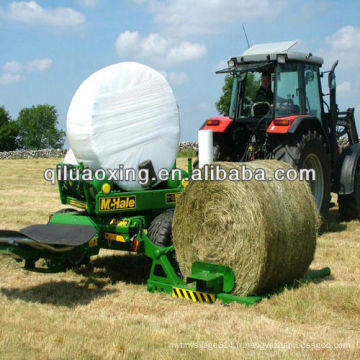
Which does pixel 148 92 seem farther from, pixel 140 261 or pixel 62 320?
pixel 62 320

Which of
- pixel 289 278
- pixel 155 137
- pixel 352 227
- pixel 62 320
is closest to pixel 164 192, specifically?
pixel 155 137

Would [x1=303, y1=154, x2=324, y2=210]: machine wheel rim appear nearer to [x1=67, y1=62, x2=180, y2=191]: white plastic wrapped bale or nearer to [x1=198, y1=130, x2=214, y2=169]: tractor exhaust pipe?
[x1=198, y1=130, x2=214, y2=169]: tractor exhaust pipe

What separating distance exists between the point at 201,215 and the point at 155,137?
111 centimetres

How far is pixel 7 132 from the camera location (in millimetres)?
62781

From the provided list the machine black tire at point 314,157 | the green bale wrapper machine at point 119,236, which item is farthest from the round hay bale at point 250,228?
the machine black tire at point 314,157

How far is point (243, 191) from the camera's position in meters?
4.91

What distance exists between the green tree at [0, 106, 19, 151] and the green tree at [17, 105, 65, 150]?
19.5 ft

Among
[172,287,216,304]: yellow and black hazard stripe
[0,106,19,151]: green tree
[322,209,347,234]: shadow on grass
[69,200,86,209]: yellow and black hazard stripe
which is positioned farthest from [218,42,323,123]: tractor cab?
[0,106,19,151]: green tree

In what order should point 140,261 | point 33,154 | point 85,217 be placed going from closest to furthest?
point 85,217, point 140,261, point 33,154

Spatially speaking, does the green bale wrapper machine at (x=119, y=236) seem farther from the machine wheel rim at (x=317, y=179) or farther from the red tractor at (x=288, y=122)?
the machine wheel rim at (x=317, y=179)

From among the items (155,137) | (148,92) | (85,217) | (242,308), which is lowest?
(242,308)

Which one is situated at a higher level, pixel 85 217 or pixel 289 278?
pixel 85 217

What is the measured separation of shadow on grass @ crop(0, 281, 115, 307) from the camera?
16.4 feet

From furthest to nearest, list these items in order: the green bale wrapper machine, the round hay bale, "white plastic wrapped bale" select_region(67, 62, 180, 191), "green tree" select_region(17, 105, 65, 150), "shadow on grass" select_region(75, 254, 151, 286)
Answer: "green tree" select_region(17, 105, 65, 150) < "shadow on grass" select_region(75, 254, 151, 286) < "white plastic wrapped bale" select_region(67, 62, 180, 191) < the green bale wrapper machine < the round hay bale
